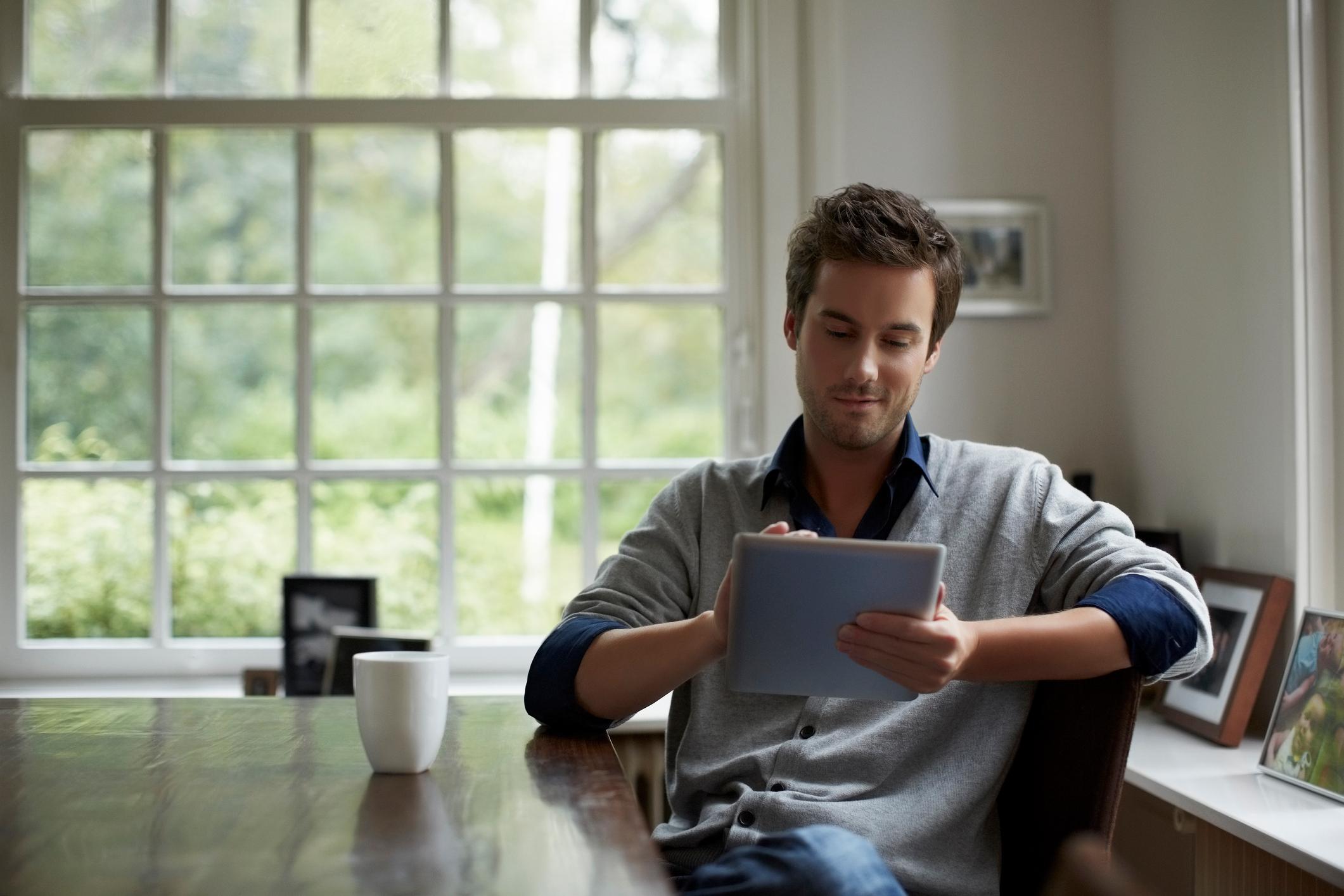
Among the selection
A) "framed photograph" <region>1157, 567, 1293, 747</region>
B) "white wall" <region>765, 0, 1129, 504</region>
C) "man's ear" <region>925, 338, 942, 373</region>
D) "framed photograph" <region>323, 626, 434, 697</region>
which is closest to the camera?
"man's ear" <region>925, 338, 942, 373</region>

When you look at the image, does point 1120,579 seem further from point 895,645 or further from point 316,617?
point 316,617

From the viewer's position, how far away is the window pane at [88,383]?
2674 millimetres

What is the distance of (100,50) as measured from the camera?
2.68 m

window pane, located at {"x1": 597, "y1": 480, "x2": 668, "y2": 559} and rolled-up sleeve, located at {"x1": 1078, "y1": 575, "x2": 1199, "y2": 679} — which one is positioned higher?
window pane, located at {"x1": 597, "y1": 480, "x2": 668, "y2": 559}

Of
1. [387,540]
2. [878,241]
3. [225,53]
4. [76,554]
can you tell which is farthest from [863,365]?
[76,554]

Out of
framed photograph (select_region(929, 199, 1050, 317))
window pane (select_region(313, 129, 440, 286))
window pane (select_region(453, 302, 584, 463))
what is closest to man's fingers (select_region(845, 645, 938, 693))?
framed photograph (select_region(929, 199, 1050, 317))

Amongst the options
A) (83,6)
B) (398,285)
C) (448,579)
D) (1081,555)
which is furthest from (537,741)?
(83,6)

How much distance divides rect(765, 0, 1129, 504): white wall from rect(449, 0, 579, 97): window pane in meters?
0.55

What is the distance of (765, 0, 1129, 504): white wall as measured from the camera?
8.34ft

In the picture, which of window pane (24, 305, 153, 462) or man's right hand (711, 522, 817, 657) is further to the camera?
window pane (24, 305, 153, 462)

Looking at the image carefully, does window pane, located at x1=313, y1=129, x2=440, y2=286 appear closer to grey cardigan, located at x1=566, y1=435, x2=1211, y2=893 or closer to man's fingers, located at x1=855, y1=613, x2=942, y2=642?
grey cardigan, located at x1=566, y1=435, x2=1211, y2=893

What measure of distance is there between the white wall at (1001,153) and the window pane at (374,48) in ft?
2.77

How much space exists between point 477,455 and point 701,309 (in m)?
0.60

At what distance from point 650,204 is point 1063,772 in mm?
1729
